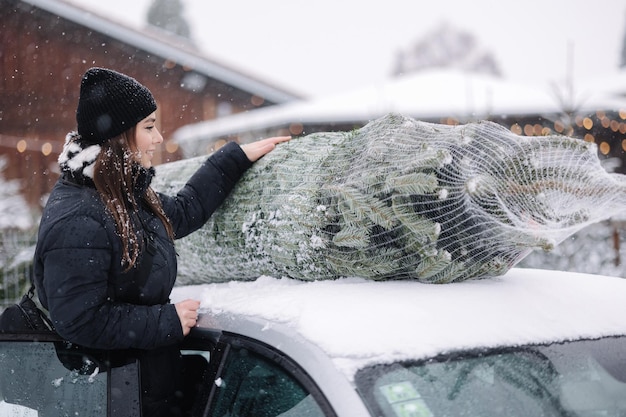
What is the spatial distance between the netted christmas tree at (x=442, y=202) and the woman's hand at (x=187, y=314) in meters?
0.35

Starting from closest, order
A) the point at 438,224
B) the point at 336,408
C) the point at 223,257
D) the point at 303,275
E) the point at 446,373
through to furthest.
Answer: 1. the point at 336,408
2. the point at 446,373
3. the point at 438,224
4. the point at 303,275
5. the point at 223,257

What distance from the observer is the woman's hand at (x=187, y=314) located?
6.30ft

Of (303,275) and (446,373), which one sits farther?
(303,275)

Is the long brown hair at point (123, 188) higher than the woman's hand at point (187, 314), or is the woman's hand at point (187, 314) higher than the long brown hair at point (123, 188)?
the long brown hair at point (123, 188)

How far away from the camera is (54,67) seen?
40.2 ft

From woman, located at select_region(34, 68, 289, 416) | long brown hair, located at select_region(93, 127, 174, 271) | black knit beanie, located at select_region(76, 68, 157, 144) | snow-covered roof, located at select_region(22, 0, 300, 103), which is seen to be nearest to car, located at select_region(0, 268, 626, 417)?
woman, located at select_region(34, 68, 289, 416)

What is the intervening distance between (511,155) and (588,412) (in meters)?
0.72

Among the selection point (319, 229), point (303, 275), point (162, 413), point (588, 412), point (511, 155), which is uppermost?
point (511, 155)

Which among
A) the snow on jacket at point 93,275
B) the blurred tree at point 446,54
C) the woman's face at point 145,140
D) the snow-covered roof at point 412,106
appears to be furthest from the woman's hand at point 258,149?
the blurred tree at point 446,54

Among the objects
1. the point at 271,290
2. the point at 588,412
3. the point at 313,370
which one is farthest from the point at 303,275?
the point at 588,412

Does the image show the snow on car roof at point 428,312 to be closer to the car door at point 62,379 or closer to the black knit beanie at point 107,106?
the car door at point 62,379

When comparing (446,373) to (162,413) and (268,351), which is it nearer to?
(268,351)

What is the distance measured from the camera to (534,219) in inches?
75.5

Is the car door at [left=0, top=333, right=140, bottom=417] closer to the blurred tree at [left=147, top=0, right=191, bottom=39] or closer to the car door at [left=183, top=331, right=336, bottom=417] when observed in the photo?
the car door at [left=183, top=331, right=336, bottom=417]
